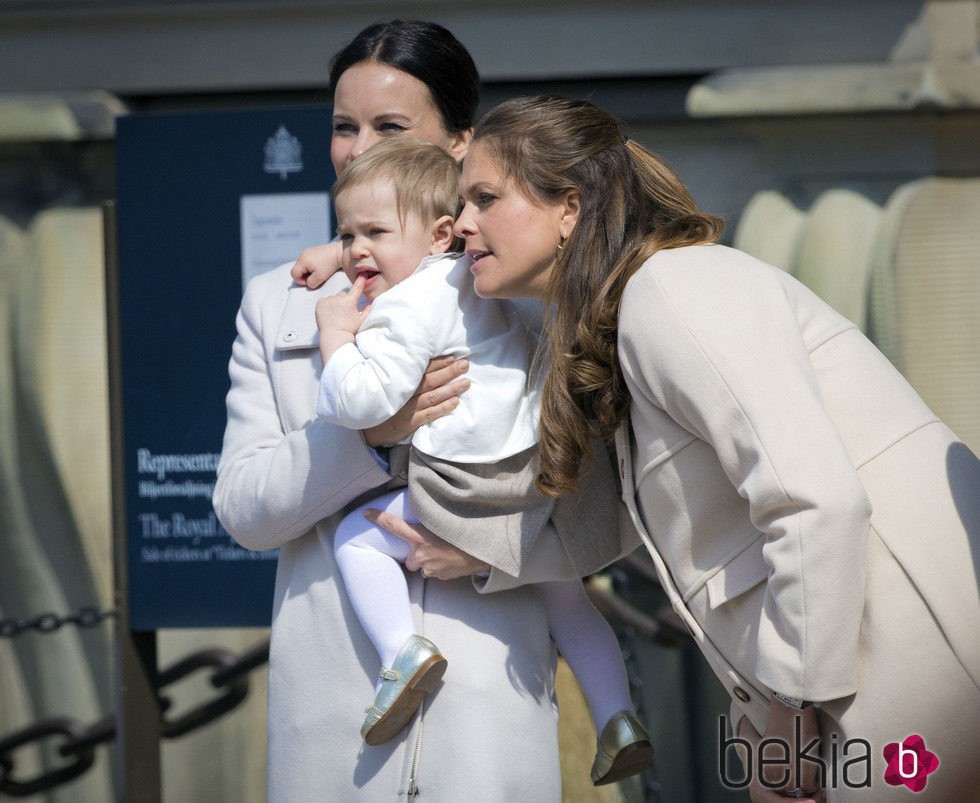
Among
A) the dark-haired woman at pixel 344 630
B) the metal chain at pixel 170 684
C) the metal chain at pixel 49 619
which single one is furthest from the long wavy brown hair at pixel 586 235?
the metal chain at pixel 49 619

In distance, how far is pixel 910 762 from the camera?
179 cm

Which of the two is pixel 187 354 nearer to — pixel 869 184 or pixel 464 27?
pixel 464 27

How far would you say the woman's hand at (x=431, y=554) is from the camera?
6.98 feet

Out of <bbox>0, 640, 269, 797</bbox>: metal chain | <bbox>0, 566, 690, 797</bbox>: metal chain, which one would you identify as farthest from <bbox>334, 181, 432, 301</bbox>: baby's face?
<bbox>0, 640, 269, 797</bbox>: metal chain

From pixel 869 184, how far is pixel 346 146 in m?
2.51

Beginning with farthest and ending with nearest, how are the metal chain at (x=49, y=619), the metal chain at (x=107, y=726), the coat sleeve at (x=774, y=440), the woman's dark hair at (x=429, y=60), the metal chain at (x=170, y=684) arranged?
the metal chain at (x=107, y=726) < the metal chain at (x=170, y=684) < the metal chain at (x=49, y=619) < the woman's dark hair at (x=429, y=60) < the coat sleeve at (x=774, y=440)

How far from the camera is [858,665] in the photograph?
183 centimetres

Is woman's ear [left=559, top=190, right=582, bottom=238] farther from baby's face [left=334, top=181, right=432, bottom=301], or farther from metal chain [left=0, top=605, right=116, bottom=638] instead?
metal chain [left=0, top=605, right=116, bottom=638]

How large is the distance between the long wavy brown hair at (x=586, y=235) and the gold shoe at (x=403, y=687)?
331mm

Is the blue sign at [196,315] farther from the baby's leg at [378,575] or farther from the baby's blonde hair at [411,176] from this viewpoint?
the baby's leg at [378,575]

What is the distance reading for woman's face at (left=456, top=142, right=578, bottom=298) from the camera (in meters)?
2.10

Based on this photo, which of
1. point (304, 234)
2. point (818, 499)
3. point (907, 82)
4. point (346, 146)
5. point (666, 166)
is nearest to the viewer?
point (818, 499)

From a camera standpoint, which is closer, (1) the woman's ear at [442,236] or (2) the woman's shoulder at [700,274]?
(2) the woman's shoulder at [700,274]

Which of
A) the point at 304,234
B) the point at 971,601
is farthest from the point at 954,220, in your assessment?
the point at 971,601
